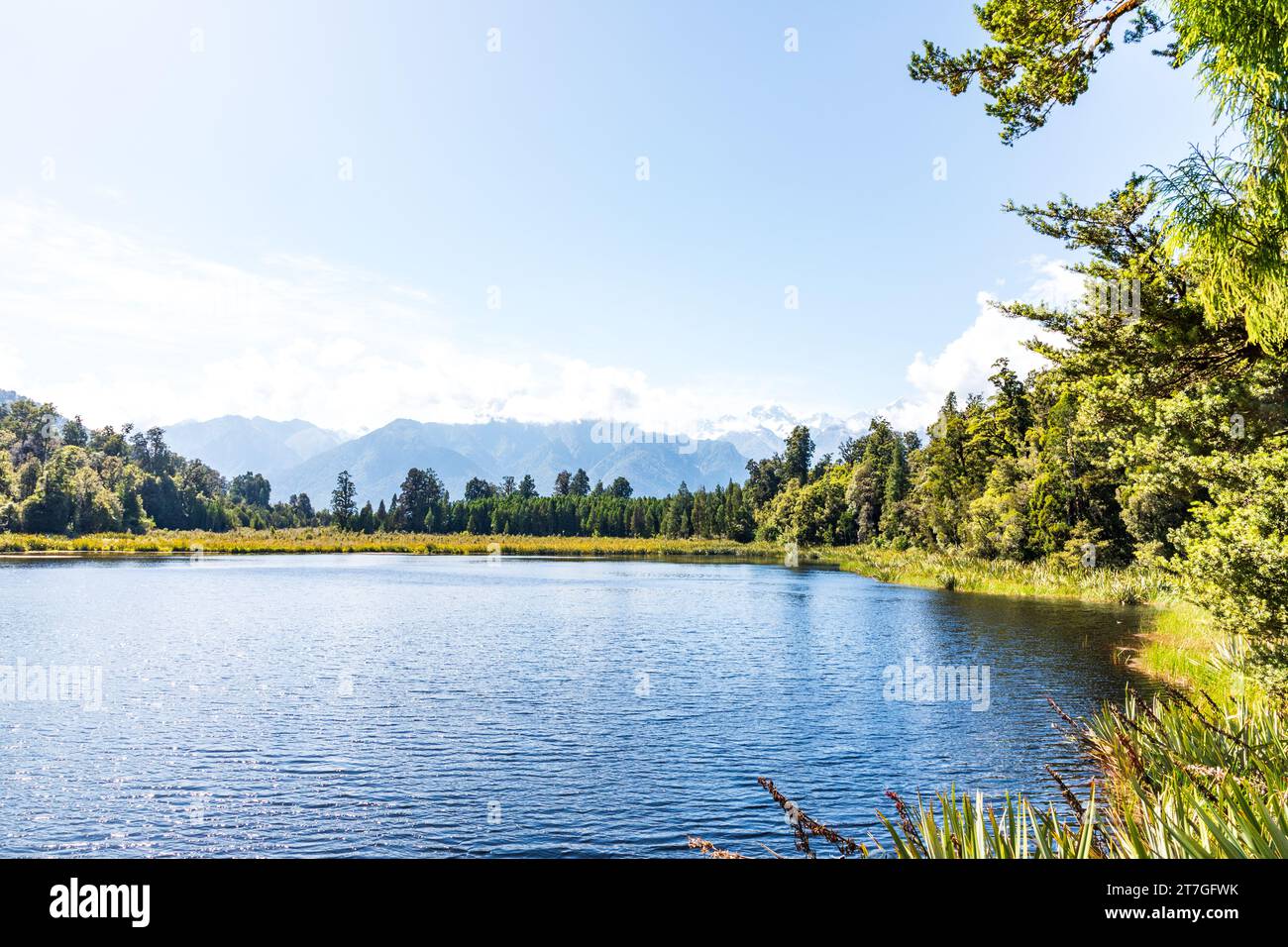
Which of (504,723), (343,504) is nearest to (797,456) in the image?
(343,504)

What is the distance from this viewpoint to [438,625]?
3984cm

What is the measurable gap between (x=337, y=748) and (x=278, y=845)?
5610mm

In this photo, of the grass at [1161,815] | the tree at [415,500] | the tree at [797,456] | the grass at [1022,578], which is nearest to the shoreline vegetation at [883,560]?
the grass at [1022,578]

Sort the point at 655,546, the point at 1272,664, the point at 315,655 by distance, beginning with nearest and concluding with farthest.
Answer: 1. the point at 1272,664
2. the point at 315,655
3. the point at 655,546

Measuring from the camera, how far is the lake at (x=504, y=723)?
1377cm

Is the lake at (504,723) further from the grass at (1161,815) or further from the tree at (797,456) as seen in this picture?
the tree at (797,456)

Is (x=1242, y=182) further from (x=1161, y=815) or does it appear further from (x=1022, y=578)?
(x=1022, y=578)

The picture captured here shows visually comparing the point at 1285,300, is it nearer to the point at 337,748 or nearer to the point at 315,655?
the point at 337,748

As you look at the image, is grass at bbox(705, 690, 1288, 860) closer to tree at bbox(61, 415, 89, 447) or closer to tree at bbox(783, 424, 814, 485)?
tree at bbox(783, 424, 814, 485)

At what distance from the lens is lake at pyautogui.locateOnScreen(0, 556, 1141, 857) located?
1377 cm

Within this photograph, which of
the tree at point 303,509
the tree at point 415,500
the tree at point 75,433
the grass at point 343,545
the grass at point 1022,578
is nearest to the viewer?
the grass at point 1022,578
